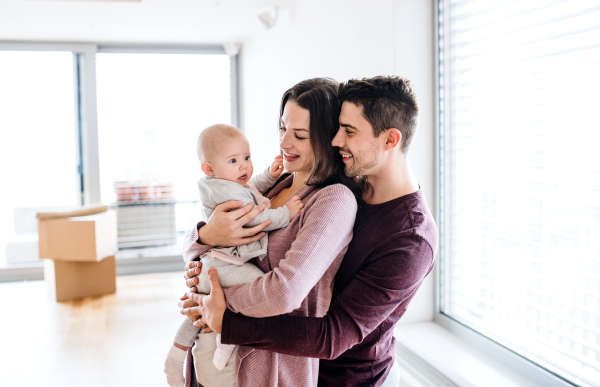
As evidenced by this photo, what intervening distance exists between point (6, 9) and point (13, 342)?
98.4 inches

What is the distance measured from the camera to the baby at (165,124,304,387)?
4.55 feet

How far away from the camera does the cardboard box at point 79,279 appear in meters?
4.37

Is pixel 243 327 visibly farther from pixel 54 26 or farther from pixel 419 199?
pixel 54 26

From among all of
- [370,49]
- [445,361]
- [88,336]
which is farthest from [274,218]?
[88,336]

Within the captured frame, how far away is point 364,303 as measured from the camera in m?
1.25

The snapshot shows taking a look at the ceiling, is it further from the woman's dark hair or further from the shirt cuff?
the shirt cuff

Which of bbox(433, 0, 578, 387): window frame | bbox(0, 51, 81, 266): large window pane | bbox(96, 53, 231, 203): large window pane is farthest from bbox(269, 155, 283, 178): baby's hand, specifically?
bbox(0, 51, 81, 266): large window pane

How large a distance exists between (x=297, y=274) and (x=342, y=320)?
182 mm

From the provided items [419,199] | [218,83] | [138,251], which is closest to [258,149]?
[218,83]

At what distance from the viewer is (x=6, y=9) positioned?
375 cm

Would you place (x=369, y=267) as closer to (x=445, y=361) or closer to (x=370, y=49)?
(x=445, y=361)

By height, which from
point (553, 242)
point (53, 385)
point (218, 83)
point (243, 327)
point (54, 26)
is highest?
point (54, 26)

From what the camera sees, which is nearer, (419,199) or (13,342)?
(419,199)

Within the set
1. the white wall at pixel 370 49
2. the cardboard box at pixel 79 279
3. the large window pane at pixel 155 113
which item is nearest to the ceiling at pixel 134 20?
the large window pane at pixel 155 113
